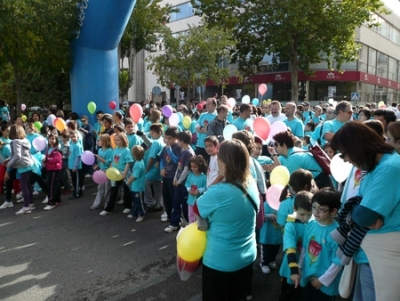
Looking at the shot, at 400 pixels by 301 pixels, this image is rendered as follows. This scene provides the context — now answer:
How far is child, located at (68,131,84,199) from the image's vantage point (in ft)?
23.9

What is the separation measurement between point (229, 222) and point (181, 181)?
2848 millimetres

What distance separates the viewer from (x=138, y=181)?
20.0 feet

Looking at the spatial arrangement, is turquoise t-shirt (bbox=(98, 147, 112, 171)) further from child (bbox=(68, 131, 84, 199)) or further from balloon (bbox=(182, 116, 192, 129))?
balloon (bbox=(182, 116, 192, 129))

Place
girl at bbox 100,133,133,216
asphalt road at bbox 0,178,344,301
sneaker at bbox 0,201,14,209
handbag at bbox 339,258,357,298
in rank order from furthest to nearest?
sneaker at bbox 0,201,14,209, girl at bbox 100,133,133,216, asphalt road at bbox 0,178,344,301, handbag at bbox 339,258,357,298

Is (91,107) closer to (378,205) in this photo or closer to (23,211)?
(23,211)

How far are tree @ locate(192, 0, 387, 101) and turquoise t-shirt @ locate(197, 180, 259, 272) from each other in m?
20.0

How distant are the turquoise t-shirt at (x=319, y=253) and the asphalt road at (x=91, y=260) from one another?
39.2 inches

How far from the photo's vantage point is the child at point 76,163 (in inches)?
287

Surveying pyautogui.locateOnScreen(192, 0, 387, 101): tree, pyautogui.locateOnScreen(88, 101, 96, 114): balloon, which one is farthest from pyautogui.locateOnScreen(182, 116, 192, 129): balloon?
pyautogui.locateOnScreen(192, 0, 387, 101): tree

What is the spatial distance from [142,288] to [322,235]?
208cm

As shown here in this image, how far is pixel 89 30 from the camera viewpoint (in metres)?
10.4

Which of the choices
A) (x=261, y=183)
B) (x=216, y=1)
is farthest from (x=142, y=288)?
(x=216, y=1)

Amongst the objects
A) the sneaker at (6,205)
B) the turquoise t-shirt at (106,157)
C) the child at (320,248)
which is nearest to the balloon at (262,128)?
the child at (320,248)

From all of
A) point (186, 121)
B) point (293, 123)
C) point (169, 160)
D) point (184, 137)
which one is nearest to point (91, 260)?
point (169, 160)
